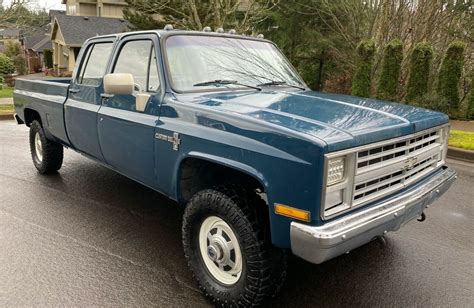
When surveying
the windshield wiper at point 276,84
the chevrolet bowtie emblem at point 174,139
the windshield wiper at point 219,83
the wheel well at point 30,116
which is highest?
the windshield wiper at point 219,83

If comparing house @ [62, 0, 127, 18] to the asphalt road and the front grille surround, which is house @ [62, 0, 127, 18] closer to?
the asphalt road

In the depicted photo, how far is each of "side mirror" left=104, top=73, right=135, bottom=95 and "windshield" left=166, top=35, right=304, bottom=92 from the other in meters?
0.37

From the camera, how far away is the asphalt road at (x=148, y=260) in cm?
308

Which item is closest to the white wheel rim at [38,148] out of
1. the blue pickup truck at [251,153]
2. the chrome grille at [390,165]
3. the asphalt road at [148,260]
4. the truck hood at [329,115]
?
the asphalt road at [148,260]

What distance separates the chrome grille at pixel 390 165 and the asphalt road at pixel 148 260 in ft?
2.92

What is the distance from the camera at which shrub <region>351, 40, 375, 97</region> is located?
1249 cm

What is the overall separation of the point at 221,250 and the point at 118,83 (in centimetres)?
164

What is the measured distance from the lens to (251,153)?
8.50 ft

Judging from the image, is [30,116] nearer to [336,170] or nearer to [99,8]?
[336,170]

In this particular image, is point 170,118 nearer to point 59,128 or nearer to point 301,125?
point 301,125

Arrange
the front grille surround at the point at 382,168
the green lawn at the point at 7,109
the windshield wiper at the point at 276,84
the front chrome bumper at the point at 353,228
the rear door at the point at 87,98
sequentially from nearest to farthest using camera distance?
the front chrome bumper at the point at 353,228, the front grille surround at the point at 382,168, the windshield wiper at the point at 276,84, the rear door at the point at 87,98, the green lawn at the point at 7,109

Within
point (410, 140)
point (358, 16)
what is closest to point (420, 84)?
point (358, 16)

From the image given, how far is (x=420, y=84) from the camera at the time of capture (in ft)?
38.1

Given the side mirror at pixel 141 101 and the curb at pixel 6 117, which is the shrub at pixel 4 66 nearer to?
the curb at pixel 6 117
